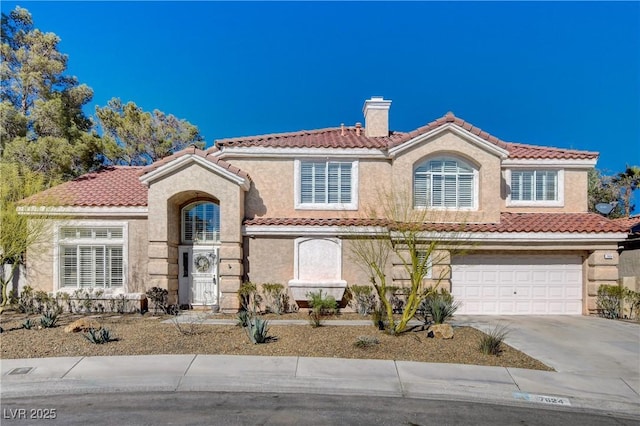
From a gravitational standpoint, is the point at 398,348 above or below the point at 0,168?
below

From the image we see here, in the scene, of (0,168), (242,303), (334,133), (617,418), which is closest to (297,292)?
(242,303)

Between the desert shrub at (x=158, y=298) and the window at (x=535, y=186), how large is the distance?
1374 cm

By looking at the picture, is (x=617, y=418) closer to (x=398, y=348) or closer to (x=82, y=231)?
(x=398, y=348)

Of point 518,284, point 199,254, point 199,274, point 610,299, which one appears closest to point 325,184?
point 199,254

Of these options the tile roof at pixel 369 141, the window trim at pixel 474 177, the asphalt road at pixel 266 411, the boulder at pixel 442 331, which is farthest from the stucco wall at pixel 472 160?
the asphalt road at pixel 266 411

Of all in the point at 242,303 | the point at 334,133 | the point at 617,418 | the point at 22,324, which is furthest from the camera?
the point at 334,133

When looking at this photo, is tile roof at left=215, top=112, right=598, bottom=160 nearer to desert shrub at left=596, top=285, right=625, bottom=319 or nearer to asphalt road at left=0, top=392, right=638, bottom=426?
desert shrub at left=596, top=285, right=625, bottom=319

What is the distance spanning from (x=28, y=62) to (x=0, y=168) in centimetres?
973

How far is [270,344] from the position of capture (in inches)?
400

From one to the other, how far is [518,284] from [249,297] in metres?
9.82

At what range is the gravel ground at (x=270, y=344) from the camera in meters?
9.39

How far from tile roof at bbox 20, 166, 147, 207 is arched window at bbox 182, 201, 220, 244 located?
1.69 metres

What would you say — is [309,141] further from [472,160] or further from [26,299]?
[26,299]

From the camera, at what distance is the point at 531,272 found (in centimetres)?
1548
